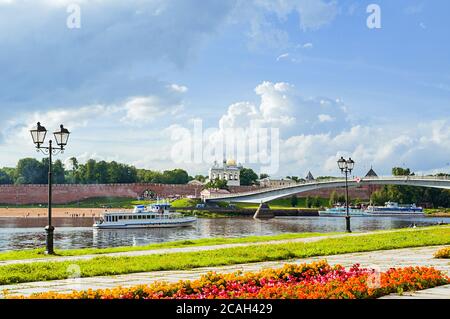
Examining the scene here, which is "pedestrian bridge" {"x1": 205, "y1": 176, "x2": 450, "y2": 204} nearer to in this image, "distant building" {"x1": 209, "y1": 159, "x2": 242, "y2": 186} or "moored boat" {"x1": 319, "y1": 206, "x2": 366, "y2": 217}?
"moored boat" {"x1": 319, "y1": 206, "x2": 366, "y2": 217}

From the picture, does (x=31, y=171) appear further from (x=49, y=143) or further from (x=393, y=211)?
(x=49, y=143)

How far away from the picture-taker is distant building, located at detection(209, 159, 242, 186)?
136000 millimetres

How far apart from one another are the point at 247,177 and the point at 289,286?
134 metres

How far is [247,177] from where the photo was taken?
14150cm

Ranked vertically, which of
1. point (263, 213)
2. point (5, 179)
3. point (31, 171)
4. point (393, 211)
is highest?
point (31, 171)

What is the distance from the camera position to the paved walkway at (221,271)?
8.81m

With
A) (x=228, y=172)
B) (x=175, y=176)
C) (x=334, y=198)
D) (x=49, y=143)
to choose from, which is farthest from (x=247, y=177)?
(x=49, y=143)

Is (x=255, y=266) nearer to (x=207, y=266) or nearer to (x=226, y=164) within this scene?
(x=207, y=266)

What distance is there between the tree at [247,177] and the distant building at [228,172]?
4.21ft

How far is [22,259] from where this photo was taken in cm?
1437

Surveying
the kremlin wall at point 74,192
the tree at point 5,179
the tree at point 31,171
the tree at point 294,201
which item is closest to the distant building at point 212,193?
the kremlin wall at point 74,192

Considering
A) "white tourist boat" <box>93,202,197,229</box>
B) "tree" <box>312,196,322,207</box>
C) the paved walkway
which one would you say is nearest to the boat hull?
"tree" <box>312,196,322,207</box>
